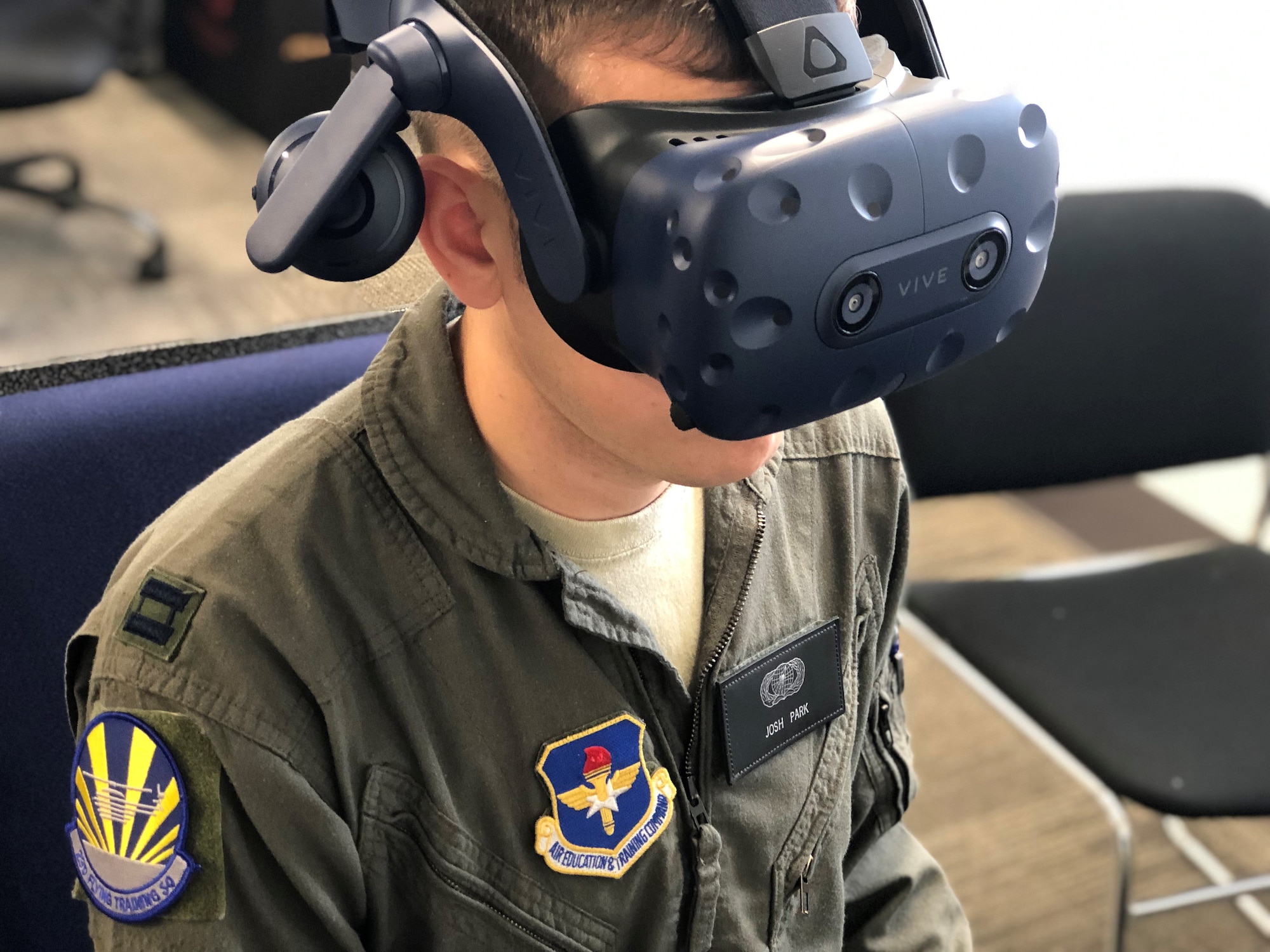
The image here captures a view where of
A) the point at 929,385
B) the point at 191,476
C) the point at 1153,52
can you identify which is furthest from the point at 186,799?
the point at 1153,52

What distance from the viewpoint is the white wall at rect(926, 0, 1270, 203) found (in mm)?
2170

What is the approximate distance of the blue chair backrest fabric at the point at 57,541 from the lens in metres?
0.89

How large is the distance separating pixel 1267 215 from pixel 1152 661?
0.59m

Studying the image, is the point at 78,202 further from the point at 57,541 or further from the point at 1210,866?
the point at 1210,866

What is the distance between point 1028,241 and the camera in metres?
0.57

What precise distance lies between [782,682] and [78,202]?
710 mm

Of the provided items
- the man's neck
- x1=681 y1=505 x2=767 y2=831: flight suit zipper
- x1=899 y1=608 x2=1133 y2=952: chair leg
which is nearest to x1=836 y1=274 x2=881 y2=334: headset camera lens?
the man's neck

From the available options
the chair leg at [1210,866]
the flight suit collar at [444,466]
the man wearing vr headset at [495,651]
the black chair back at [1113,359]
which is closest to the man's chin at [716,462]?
the man wearing vr headset at [495,651]

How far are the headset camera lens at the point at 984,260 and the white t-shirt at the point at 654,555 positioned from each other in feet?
1.03

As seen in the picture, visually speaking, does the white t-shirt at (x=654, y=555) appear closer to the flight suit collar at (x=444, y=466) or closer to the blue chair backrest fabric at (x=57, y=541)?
the flight suit collar at (x=444, y=466)

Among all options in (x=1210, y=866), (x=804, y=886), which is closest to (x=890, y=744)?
(x=804, y=886)

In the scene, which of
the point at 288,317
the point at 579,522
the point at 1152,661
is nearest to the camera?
the point at 579,522

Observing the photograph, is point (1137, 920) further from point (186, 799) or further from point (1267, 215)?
point (186, 799)

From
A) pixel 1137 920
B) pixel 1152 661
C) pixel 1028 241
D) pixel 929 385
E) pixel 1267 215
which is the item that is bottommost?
pixel 1137 920
